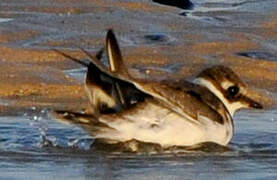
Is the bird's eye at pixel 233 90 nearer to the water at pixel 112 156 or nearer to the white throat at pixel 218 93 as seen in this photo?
the white throat at pixel 218 93

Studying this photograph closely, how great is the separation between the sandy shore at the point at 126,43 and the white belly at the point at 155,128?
208 cm

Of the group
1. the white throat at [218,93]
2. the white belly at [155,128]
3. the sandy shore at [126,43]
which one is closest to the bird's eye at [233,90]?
the white throat at [218,93]

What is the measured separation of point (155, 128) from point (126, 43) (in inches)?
198

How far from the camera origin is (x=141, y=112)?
30.5 ft

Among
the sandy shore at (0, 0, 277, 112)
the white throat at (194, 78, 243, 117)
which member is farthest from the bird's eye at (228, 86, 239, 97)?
the sandy shore at (0, 0, 277, 112)

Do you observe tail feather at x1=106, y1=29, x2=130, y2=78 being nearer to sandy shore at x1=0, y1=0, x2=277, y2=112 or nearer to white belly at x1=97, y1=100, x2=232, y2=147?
white belly at x1=97, y1=100, x2=232, y2=147

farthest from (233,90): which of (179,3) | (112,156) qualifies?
(179,3)

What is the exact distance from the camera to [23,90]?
11914 mm

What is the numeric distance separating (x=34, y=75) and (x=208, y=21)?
14.7ft

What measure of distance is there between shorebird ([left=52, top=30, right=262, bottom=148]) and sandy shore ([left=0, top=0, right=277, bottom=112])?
6.56 ft

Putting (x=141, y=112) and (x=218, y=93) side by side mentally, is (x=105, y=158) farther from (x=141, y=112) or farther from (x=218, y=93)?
(x=218, y=93)

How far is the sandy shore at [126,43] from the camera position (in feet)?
39.5

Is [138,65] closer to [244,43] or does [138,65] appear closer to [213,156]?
[244,43]

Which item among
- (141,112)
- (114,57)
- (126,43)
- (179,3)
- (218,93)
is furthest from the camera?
(179,3)
